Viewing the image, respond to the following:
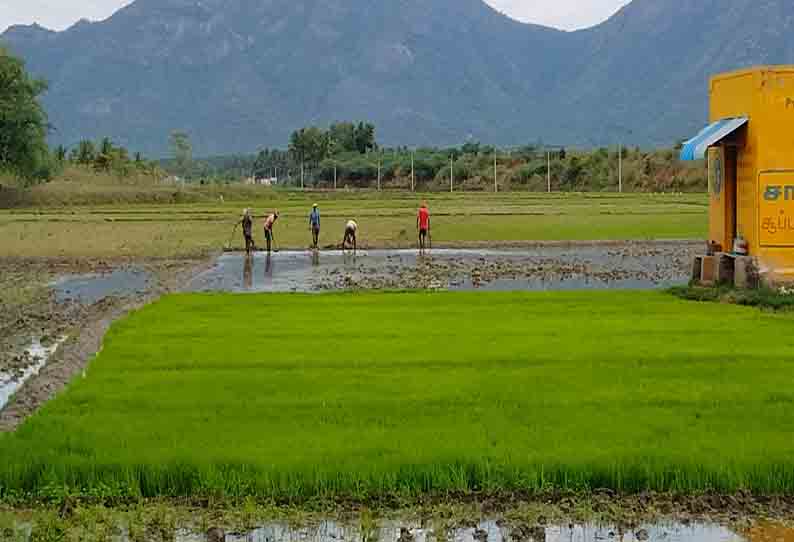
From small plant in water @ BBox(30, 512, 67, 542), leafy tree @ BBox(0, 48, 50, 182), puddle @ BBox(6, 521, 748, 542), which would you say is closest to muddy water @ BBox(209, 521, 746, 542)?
puddle @ BBox(6, 521, 748, 542)

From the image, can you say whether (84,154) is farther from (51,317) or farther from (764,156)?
(764,156)

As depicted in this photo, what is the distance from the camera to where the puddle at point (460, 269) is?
83.7 feet

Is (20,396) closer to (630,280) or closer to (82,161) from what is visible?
(630,280)

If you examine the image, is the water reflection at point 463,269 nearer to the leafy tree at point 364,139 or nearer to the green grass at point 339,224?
the green grass at point 339,224

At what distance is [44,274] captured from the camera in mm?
30172

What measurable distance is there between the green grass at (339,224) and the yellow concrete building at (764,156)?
1787 centimetres

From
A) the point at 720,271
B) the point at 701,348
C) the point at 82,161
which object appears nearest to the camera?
the point at 701,348

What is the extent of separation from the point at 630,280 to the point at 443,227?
76.0 ft

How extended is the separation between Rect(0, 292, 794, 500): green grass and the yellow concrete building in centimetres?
343

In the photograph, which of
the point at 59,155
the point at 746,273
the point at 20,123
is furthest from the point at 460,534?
the point at 59,155

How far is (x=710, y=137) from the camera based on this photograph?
21609 millimetres

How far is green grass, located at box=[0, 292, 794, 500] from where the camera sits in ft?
29.5

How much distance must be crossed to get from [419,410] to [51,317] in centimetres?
1146

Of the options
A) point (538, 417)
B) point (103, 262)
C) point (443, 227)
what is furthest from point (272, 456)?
point (443, 227)
